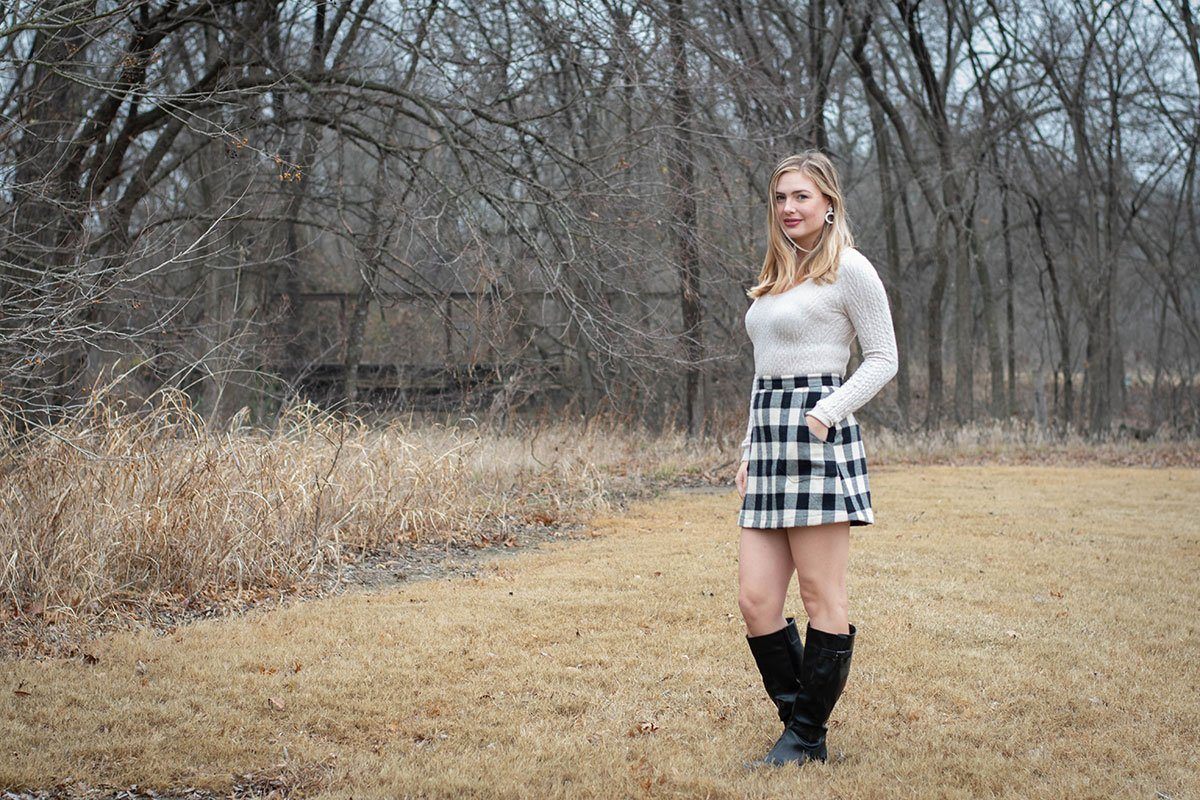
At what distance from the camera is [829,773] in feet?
11.6

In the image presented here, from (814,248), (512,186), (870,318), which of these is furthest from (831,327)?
(512,186)

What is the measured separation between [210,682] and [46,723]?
0.64 metres

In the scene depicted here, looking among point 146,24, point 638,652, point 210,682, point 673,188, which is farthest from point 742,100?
point 210,682

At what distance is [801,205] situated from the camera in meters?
3.62

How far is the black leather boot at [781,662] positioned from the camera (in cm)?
366

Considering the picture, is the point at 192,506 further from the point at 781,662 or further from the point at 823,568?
the point at 823,568

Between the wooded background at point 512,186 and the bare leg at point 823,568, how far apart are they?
3453 millimetres

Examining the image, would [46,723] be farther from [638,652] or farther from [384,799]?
[638,652]

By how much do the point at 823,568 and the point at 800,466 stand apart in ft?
1.06

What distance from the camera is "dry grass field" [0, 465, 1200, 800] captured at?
11.6ft

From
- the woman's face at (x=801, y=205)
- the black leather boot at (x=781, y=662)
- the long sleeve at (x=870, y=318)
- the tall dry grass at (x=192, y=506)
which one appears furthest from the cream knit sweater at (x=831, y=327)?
the tall dry grass at (x=192, y=506)

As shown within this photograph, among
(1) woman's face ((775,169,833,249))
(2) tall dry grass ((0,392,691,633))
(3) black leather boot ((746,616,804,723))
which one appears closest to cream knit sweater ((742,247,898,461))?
(1) woman's face ((775,169,833,249))

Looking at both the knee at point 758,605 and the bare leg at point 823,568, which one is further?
the knee at point 758,605

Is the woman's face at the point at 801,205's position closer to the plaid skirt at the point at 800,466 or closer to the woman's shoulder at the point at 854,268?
the woman's shoulder at the point at 854,268
